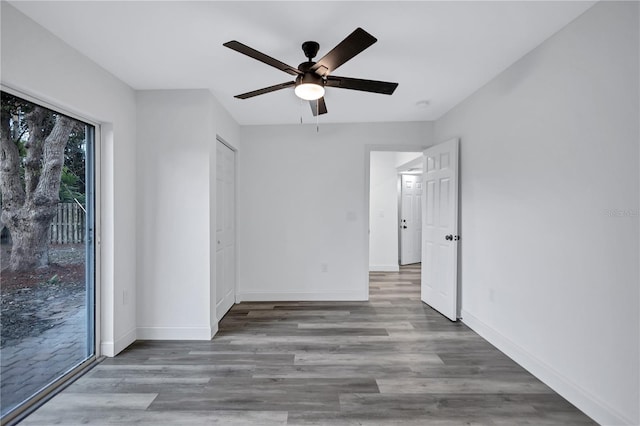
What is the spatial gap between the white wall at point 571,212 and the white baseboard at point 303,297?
1.61m

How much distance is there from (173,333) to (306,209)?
6.86 feet

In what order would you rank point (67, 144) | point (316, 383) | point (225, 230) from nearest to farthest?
point (316, 383), point (67, 144), point (225, 230)

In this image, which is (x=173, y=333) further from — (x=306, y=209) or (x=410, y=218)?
(x=410, y=218)

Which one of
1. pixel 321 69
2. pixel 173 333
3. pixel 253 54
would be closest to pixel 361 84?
pixel 321 69

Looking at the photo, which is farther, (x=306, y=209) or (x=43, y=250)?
(x=306, y=209)

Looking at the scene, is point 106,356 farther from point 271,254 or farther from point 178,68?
point 178,68

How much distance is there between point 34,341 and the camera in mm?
2002

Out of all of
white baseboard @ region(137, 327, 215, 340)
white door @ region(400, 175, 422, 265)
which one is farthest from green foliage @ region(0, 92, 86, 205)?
white door @ region(400, 175, 422, 265)

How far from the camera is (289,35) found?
194cm

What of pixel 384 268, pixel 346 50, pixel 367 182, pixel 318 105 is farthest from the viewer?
pixel 384 268

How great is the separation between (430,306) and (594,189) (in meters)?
2.41

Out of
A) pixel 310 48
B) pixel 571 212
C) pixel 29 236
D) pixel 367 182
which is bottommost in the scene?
pixel 29 236

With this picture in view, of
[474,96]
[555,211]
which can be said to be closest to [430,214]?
[474,96]

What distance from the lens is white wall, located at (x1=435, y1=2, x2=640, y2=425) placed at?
1.57 meters
